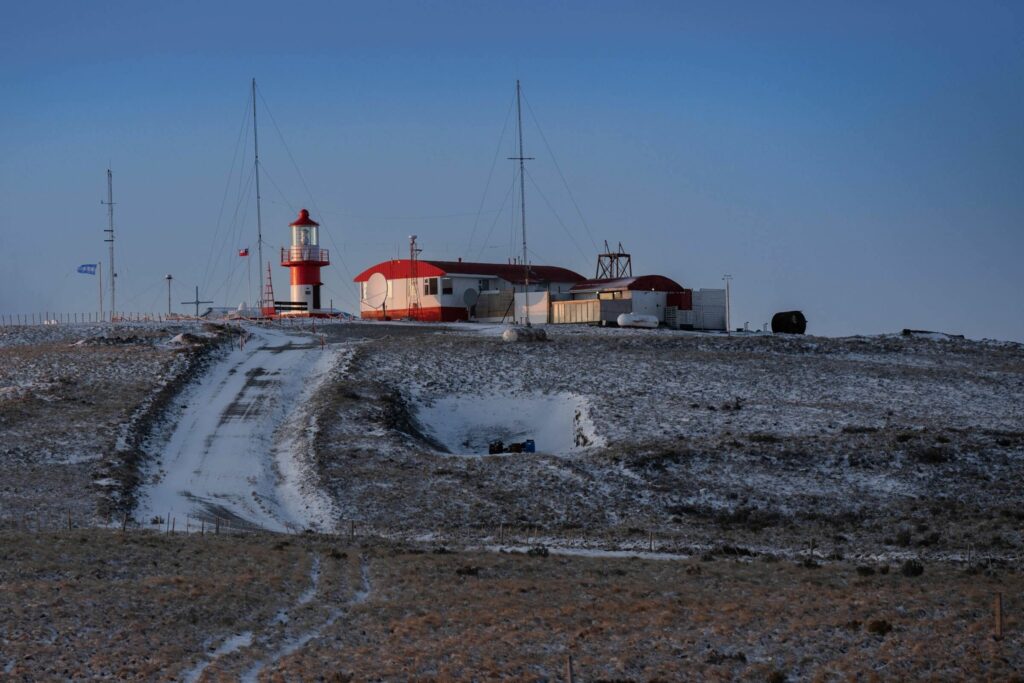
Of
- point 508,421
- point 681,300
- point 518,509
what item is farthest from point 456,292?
point 518,509

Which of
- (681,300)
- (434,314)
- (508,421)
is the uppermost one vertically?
(681,300)

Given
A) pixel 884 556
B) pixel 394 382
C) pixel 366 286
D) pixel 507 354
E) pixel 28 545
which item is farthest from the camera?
pixel 366 286

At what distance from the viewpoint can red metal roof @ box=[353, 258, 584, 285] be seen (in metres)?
81.4

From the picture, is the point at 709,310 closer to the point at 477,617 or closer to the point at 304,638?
the point at 477,617

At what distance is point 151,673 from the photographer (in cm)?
1656

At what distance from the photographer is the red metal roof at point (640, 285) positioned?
7681 centimetres

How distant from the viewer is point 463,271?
81.7 meters

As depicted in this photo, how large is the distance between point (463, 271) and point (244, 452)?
43274 millimetres

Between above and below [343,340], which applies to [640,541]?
below

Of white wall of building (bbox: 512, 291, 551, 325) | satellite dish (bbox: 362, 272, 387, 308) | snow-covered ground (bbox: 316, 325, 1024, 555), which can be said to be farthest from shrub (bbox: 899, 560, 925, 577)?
satellite dish (bbox: 362, 272, 387, 308)

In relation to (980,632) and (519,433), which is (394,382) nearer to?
(519,433)

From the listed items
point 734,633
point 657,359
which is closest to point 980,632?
point 734,633

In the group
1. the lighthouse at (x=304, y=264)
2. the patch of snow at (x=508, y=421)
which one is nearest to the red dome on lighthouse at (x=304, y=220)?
the lighthouse at (x=304, y=264)

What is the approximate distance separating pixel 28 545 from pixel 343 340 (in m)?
39.7
